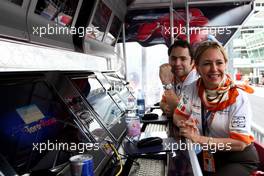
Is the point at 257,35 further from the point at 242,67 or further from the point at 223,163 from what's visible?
the point at 223,163

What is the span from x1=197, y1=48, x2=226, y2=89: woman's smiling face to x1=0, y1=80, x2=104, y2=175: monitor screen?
850 millimetres

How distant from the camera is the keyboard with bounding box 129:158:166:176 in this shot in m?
1.30

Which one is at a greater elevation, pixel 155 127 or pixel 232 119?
pixel 232 119

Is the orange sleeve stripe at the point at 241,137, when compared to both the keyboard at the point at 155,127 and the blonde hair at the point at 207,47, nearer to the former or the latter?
the blonde hair at the point at 207,47

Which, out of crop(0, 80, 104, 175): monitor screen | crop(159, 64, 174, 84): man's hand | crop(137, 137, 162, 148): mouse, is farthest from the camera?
crop(159, 64, 174, 84): man's hand

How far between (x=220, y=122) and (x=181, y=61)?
1.02 metres

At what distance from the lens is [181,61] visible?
248 centimetres

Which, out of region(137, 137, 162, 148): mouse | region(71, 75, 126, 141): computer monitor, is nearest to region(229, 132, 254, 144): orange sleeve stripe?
region(137, 137, 162, 148): mouse

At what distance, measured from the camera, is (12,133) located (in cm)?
116

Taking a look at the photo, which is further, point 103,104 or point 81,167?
point 103,104

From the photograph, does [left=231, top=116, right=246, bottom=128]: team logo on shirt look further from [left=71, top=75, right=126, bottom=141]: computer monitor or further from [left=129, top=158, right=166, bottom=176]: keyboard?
[left=71, top=75, right=126, bottom=141]: computer monitor

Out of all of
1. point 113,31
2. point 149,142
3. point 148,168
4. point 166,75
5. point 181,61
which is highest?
point 113,31

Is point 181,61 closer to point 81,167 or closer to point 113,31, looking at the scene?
point 81,167

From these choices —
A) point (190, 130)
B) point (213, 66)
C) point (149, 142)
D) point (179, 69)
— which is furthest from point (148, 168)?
point (179, 69)
